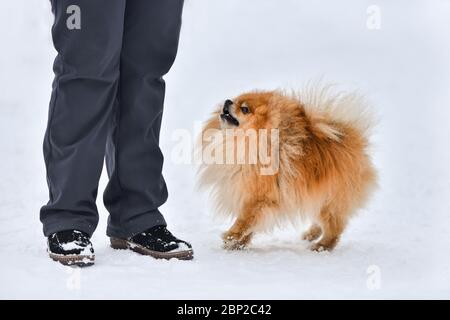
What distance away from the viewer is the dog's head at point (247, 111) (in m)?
2.89

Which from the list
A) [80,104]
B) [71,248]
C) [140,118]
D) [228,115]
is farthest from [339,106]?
[71,248]

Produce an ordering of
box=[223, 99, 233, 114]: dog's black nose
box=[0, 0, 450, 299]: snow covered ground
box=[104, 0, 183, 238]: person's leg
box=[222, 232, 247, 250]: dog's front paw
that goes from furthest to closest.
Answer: box=[223, 99, 233, 114]: dog's black nose → box=[222, 232, 247, 250]: dog's front paw → box=[104, 0, 183, 238]: person's leg → box=[0, 0, 450, 299]: snow covered ground

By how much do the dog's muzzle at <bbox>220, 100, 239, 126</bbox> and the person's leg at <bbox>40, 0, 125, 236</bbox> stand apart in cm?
62

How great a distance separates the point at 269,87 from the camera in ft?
16.8

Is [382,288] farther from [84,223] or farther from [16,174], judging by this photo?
[16,174]

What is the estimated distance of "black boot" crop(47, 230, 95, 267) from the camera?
7.59ft

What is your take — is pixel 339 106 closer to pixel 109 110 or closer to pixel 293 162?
pixel 293 162

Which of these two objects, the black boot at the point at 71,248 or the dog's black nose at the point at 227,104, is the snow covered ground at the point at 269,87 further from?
the dog's black nose at the point at 227,104

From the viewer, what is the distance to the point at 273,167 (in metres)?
2.84

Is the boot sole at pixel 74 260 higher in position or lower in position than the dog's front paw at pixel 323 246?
higher

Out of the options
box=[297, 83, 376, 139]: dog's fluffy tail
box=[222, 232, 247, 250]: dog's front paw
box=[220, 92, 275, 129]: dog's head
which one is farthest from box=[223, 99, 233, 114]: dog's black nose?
box=[222, 232, 247, 250]: dog's front paw

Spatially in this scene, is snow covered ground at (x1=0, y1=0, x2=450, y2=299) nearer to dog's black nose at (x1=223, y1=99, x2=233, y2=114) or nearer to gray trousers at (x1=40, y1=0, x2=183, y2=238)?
gray trousers at (x1=40, y1=0, x2=183, y2=238)

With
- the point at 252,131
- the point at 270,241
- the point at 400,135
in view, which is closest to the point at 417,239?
the point at 270,241

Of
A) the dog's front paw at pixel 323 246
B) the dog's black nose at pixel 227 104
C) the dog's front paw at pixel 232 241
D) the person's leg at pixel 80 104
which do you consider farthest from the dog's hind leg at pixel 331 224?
the person's leg at pixel 80 104
